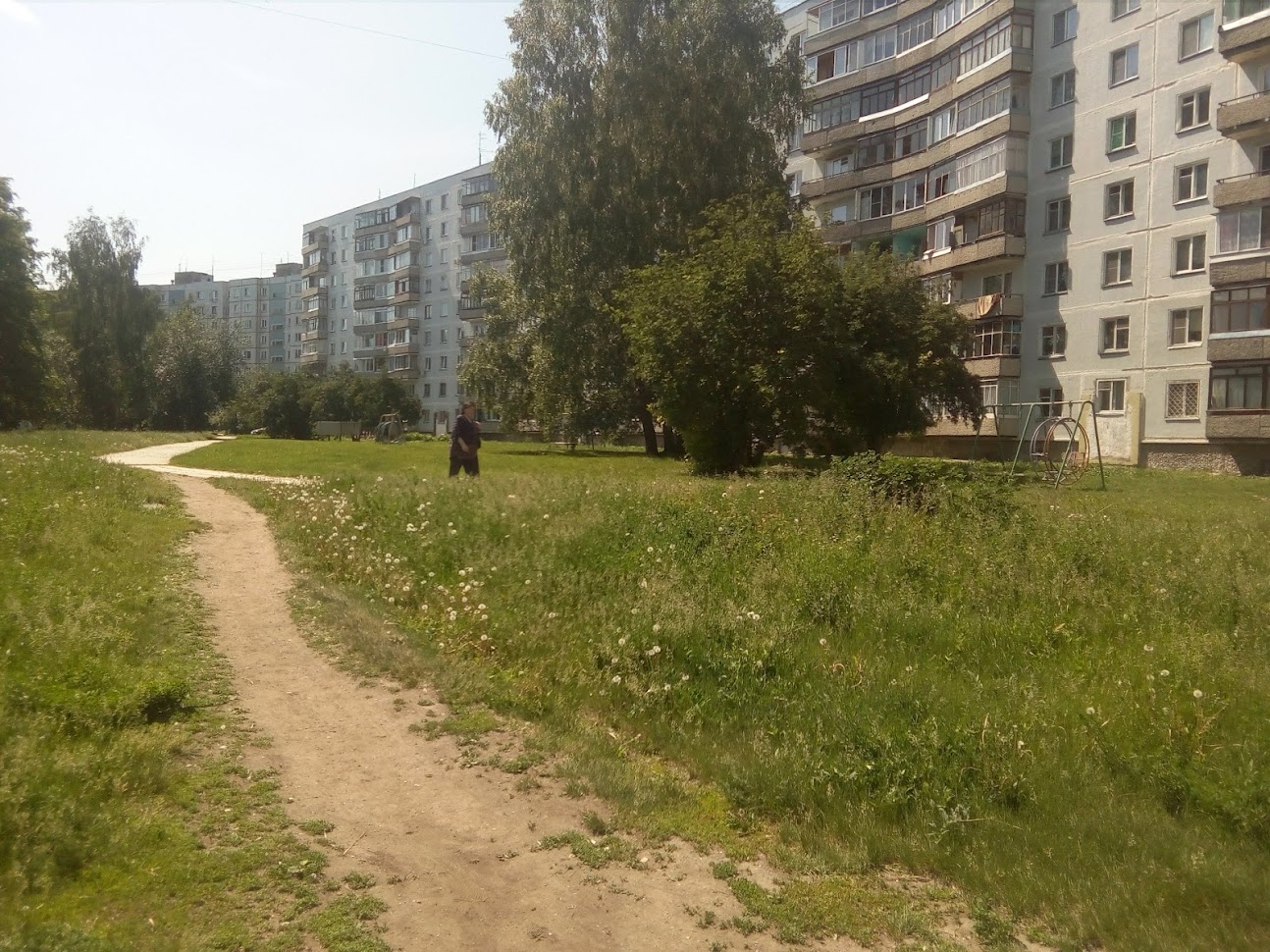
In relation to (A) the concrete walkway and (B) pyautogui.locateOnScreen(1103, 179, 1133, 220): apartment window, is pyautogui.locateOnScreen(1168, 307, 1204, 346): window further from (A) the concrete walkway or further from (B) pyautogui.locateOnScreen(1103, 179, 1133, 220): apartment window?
(A) the concrete walkway

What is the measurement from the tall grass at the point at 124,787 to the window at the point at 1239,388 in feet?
118

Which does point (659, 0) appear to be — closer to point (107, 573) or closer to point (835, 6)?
point (835, 6)

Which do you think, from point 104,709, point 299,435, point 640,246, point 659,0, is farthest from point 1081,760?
point 299,435

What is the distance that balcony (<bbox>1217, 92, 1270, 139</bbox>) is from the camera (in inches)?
1369

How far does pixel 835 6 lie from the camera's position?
2239 inches

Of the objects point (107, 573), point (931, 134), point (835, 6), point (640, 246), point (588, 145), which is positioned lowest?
point (107, 573)

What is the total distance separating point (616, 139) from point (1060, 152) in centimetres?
1990

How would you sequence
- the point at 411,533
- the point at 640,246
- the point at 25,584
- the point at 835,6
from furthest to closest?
the point at 835,6 < the point at 640,246 < the point at 411,533 < the point at 25,584

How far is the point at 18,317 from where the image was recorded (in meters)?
49.5

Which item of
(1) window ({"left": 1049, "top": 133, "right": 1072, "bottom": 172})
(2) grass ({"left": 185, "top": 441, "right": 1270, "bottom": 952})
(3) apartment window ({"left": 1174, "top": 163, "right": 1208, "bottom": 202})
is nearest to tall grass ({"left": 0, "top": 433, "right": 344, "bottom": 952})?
(2) grass ({"left": 185, "top": 441, "right": 1270, "bottom": 952})

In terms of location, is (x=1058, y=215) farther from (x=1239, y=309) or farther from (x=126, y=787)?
(x=126, y=787)

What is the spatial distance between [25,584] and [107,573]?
131 centimetres

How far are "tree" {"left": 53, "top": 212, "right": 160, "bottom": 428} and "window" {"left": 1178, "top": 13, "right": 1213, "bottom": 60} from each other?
6508cm

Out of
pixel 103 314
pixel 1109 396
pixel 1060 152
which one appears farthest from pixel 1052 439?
pixel 103 314
